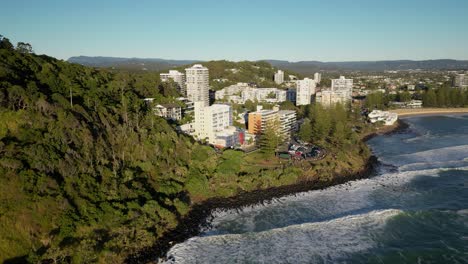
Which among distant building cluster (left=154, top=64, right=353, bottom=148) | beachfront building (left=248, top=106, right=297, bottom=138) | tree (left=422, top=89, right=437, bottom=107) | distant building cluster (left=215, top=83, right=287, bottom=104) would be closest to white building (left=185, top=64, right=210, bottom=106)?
distant building cluster (left=154, top=64, right=353, bottom=148)

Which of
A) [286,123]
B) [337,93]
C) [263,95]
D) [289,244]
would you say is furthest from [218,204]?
[337,93]

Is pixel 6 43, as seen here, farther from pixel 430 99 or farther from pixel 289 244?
pixel 430 99

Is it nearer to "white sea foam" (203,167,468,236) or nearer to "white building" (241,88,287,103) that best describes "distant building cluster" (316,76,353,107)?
"white building" (241,88,287,103)

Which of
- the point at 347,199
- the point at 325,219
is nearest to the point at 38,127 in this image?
the point at 325,219

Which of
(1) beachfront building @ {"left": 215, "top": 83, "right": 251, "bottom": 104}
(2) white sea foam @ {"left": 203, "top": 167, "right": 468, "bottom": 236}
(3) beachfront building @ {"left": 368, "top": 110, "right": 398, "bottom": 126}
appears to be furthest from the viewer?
(1) beachfront building @ {"left": 215, "top": 83, "right": 251, "bottom": 104}

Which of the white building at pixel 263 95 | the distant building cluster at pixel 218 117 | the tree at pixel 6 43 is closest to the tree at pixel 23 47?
the tree at pixel 6 43

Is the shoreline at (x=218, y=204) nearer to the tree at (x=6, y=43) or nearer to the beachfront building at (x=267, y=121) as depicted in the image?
the beachfront building at (x=267, y=121)

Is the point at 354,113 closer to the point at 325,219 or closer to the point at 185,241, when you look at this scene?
the point at 325,219
